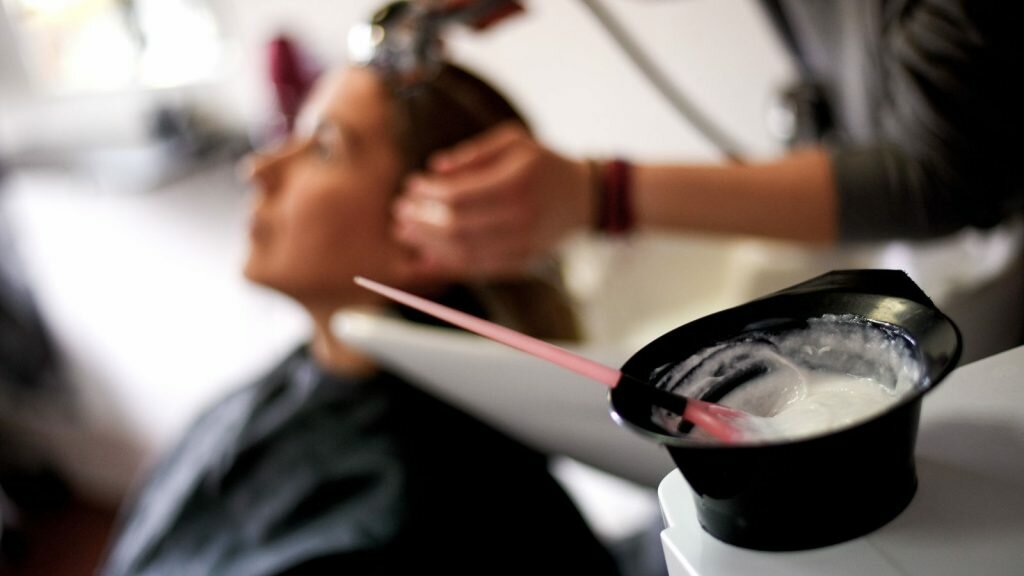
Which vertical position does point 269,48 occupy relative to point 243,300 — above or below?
above

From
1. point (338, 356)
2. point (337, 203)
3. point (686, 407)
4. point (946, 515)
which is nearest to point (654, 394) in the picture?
point (686, 407)

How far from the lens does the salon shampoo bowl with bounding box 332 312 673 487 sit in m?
0.60

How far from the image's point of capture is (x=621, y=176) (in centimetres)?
83

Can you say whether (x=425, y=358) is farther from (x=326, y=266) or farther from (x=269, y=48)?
(x=269, y=48)

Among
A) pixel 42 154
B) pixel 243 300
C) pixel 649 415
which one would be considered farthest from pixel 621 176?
pixel 42 154

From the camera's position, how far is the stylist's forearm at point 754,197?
75cm

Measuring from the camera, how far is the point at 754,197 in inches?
29.9

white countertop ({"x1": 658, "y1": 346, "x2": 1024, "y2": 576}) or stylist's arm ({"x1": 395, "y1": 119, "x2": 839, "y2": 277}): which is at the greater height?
white countertop ({"x1": 658, "y1": 346, "x2": 1024, "y2": 576})

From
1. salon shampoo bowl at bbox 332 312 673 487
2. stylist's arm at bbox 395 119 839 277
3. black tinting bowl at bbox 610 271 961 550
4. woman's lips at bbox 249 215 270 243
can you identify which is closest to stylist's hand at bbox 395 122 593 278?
stylist's arm at bbox 395 119 839 277

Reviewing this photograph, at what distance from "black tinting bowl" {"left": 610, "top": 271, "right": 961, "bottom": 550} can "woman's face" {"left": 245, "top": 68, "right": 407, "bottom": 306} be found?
735 mm

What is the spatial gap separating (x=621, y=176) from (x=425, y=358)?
0.31 m

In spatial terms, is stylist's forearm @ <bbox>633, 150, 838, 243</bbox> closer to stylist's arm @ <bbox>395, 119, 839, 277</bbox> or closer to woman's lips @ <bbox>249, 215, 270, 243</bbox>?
stylist's arm @ <bbox>395, 119, 839, 277</bbox>

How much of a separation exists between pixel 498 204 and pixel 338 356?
1.52ft

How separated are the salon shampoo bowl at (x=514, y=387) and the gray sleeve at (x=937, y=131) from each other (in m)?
0.30
